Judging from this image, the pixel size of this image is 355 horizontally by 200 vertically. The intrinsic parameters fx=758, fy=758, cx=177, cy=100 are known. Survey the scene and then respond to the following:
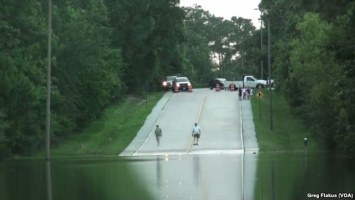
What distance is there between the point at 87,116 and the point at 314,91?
23.0 m

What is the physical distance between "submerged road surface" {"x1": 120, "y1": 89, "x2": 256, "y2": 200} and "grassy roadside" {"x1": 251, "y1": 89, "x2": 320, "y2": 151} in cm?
160

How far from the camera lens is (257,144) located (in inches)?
1999

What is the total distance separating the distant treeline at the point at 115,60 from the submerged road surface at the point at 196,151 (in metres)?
4.78

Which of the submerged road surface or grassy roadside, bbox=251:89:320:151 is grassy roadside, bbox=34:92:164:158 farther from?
grassy roadside, bbox=251:89:320:151

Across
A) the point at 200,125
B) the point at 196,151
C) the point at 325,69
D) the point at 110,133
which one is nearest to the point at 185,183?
the point at 325,69

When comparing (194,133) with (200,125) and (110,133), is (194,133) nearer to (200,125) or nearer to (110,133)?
(200,125)

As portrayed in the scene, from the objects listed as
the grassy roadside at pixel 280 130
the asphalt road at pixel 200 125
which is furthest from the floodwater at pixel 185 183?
the grassy roadside at pixel 280 130

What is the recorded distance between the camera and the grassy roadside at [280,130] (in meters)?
50.7

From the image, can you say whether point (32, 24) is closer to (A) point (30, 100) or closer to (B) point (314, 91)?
(A) point (30, 100)

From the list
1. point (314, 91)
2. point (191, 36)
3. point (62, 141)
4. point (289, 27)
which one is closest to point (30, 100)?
point (62, 141)

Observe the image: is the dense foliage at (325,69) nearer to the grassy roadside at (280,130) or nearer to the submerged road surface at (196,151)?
the grassy roadside at (280,130)

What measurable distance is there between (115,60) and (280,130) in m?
19.1

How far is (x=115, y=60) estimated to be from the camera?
7175 cm

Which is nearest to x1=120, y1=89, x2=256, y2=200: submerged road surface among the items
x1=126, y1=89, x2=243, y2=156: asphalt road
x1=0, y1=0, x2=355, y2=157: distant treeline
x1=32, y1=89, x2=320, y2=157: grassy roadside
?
x1=126, y1=89, x2=243, y2=156: asphalt road
